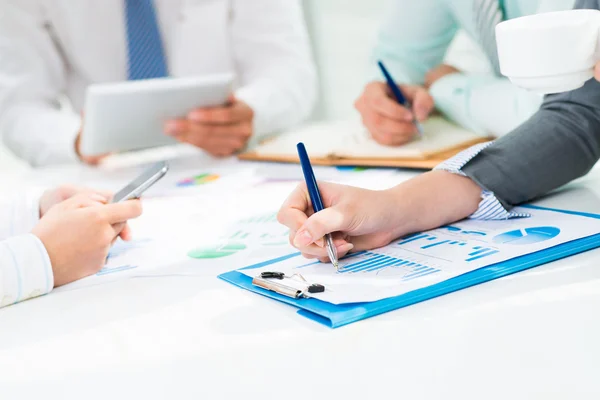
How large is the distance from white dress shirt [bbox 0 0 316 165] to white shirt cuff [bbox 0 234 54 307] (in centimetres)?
92

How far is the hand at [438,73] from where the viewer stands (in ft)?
3.86

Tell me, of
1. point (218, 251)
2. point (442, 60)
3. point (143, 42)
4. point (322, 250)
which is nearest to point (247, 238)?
point (218, 251)

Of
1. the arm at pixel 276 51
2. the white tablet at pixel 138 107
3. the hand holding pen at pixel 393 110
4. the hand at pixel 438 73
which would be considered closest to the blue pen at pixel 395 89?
the hand holding pen at pixel 393 110

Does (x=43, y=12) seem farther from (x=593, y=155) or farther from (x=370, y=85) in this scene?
(x=593, y=155)

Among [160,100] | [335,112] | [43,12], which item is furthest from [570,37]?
[335,112]

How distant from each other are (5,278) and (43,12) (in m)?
1.19

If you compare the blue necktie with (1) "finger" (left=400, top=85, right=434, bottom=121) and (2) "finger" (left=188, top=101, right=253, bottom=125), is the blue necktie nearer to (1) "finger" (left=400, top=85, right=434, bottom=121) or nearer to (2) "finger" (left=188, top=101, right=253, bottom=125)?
(2) "finger" (left=188, top=101, right=253, bottom=125)

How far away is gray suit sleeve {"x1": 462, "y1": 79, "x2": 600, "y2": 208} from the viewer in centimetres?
70

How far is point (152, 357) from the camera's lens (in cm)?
45

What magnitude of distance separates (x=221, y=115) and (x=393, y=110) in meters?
0.35

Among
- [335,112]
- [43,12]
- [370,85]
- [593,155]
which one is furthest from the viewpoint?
[335,112]

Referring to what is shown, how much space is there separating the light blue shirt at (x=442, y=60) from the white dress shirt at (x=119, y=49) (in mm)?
361

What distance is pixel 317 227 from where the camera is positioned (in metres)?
0.57

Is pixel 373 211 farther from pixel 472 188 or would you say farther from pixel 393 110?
pixel 393 110
